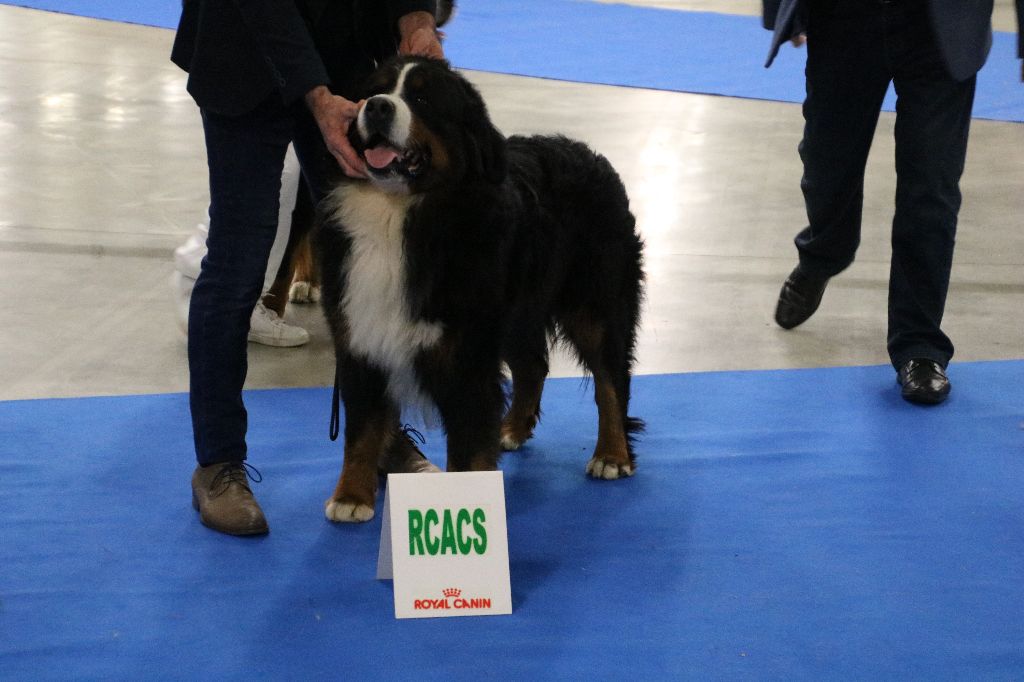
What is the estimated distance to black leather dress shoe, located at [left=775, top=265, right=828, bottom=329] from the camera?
4.64 metres

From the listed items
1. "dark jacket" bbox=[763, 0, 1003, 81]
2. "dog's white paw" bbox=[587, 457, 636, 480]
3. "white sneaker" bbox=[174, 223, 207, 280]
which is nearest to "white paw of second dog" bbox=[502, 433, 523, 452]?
"dog's white paw" bbox=[587, 457, 636, 480]

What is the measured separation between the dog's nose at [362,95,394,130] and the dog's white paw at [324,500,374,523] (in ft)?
3.32

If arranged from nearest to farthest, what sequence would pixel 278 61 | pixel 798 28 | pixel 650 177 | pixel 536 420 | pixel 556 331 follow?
pixel 278 61 < pixel 556 331 < pixel 536 420 < pixel 798 28 < pixel 650 177

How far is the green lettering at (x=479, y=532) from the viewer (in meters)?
2.59

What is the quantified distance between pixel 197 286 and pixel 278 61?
0.61 metres

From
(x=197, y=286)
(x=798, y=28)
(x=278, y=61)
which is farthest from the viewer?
(x=798, y=28)

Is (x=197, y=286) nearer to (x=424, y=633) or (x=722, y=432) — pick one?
(x=424, y=633)

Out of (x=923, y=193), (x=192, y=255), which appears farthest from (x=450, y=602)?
(x=923, y=193)

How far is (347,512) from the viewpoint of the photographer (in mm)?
3023

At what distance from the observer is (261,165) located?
2828 mm

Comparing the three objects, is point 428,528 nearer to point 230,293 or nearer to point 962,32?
point 230,293

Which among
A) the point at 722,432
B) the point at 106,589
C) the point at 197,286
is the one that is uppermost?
the point at 197,286

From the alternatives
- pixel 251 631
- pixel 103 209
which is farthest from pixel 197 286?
pixel 103 209

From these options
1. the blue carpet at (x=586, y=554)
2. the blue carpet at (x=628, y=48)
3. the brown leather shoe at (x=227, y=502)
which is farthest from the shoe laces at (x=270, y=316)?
the blue carpet at (x=628, y=48)
